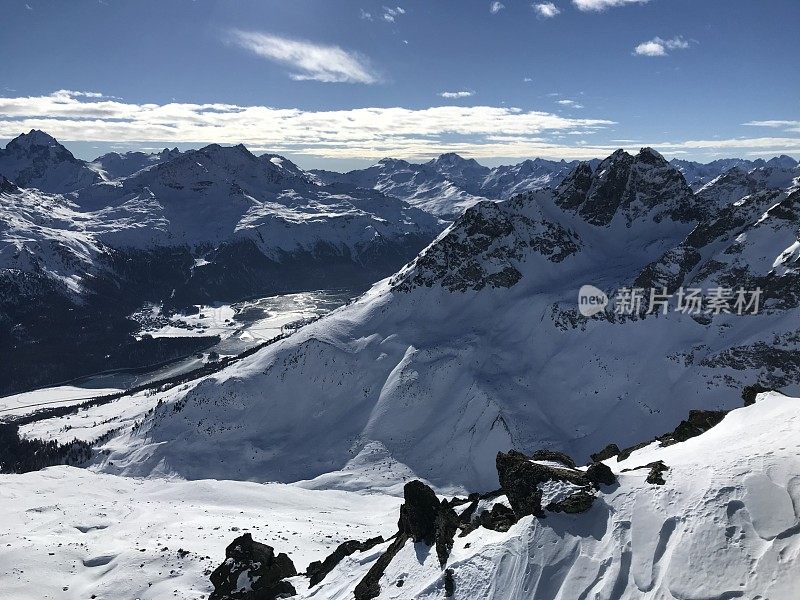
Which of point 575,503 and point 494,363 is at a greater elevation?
point 575,503

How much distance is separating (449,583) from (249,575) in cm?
2352

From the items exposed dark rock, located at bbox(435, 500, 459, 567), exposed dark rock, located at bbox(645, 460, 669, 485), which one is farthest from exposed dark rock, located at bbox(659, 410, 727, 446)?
exposed dark rock, located at bbox(435, 500, 459, 567)

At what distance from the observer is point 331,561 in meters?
51.4

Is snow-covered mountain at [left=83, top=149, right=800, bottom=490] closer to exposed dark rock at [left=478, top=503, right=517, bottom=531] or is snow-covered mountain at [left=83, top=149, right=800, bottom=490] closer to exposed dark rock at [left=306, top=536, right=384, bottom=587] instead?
exposed dark rock at [left=306, top=536, right=384, bottom=587]

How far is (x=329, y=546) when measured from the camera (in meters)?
67.9

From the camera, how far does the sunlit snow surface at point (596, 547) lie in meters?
27.1

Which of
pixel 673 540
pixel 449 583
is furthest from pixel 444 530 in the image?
pixel 673 540

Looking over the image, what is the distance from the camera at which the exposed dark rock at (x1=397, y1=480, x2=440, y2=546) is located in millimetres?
42500

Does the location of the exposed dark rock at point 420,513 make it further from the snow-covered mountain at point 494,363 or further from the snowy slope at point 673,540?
the snow-covered mountain at point 494,363

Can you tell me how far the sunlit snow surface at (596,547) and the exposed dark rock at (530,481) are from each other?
1367mm

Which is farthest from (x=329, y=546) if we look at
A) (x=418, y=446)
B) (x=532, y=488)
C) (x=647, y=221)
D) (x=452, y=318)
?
(x=647, y=221)

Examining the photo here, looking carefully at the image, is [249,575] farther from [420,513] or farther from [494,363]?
[494,363]

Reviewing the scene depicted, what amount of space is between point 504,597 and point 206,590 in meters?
33.7

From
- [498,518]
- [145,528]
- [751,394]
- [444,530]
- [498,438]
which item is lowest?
[498,438]
